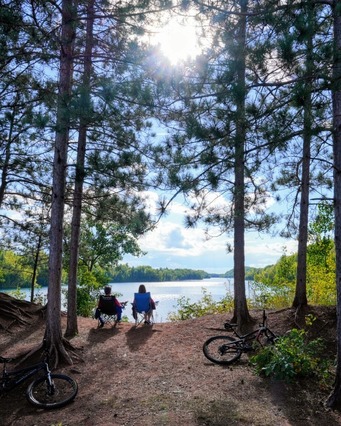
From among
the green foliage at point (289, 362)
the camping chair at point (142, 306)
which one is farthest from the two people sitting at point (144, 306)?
the green foliage at point (289, 362)

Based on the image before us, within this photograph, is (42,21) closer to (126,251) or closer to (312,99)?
(312,99)

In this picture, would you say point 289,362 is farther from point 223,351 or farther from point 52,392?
point 52,392

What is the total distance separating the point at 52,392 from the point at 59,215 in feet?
8.44

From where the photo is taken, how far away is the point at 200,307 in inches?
382

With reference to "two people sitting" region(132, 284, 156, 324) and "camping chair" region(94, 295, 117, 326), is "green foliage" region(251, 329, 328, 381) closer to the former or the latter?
"two people sitting" region(132, 284, 156, 324)

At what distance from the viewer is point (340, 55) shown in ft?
12.6

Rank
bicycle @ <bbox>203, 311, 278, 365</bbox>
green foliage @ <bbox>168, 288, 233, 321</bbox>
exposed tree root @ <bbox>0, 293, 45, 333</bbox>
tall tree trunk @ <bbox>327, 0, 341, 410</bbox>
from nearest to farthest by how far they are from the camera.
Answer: tall tree trunk @ <bbox>327, 0, 341, 410</bbox>
bicycle @ <bbox>203, 311, 278, 365</bbox>
exposed tree root @ <bbox>0, 293, 45, 333</bbox>
green foliage @ <bbox>168, 288, 233, 321</bbox>

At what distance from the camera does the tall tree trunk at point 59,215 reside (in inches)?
216

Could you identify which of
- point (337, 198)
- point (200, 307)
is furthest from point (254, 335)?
point (200, 307)

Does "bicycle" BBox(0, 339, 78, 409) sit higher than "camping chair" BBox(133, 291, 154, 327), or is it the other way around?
"camping chair" BBox(133, 291, 154, 327)

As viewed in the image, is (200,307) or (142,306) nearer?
(142,306)

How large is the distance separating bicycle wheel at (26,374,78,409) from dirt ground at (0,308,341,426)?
3.4 inches

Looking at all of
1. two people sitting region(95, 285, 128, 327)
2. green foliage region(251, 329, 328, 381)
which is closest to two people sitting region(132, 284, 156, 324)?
two people sitting region(95, 285, 128, 327)

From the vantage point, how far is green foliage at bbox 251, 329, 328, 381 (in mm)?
4574
